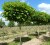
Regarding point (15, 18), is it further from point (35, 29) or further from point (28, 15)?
point (35, 29)

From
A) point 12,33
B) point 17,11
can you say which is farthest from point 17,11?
point 12,33

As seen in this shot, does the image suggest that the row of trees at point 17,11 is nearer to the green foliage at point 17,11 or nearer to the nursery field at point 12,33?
the green foliage at point 17,11

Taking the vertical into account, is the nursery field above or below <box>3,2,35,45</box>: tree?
below

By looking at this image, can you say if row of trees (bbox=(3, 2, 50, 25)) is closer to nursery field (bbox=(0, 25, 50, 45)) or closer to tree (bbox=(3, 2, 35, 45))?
tree (bbox=(3, 2, 35, 45))

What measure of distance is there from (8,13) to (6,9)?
1.49ft

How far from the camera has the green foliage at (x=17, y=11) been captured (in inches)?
656

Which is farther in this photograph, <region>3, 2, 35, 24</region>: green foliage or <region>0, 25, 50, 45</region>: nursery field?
<region>0, 25, 50, 45</region>: nursery field

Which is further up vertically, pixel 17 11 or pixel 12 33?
pixel 17 11

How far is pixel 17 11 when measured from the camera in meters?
16.7

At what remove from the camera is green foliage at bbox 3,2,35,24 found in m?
16.7

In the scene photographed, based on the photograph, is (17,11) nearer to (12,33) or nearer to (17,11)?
(17,11)

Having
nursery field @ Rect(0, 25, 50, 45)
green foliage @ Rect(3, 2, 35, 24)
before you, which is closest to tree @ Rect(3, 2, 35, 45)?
green foliage @ Rect(3, 2, 35, 24)

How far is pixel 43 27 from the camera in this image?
39.6 metres

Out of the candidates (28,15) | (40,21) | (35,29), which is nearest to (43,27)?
(35,29)
